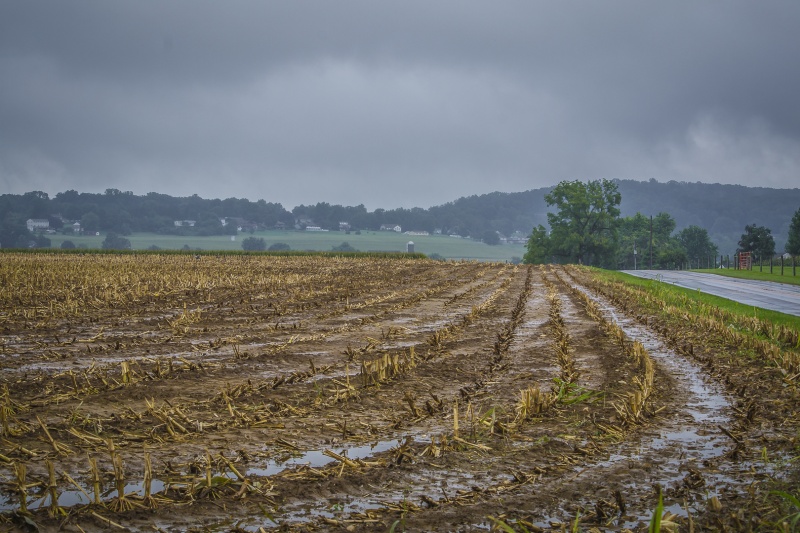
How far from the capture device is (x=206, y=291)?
28078 mm

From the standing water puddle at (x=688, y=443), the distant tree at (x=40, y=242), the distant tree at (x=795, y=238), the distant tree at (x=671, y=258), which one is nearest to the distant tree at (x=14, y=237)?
the distant tree at (x=40, y=242)

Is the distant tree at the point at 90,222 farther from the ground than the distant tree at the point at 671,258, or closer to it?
farther from the ground

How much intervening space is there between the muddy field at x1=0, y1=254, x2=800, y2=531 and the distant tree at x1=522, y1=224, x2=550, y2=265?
94063 millimetres

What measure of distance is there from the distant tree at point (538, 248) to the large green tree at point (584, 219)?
95 centimetres

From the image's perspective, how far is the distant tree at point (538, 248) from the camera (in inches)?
Result: 4343

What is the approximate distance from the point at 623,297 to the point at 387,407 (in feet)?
68.4

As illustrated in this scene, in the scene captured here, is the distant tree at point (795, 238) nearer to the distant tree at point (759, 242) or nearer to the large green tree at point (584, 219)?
the distant tree at point (759, 242)

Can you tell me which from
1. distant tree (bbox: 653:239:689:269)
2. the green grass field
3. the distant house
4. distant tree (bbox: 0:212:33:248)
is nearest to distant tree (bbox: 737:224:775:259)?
distant tree (bbox: 653:239:689:269)

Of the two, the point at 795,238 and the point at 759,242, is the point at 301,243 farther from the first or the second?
the point at 795,238

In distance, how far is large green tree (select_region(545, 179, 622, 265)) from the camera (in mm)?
107812

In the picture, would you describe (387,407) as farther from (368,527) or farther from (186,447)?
(368,527)

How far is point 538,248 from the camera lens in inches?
4382

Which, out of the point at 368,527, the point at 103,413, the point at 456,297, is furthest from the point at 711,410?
the point at 456,297

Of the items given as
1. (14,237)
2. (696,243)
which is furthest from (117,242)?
(696,243)
